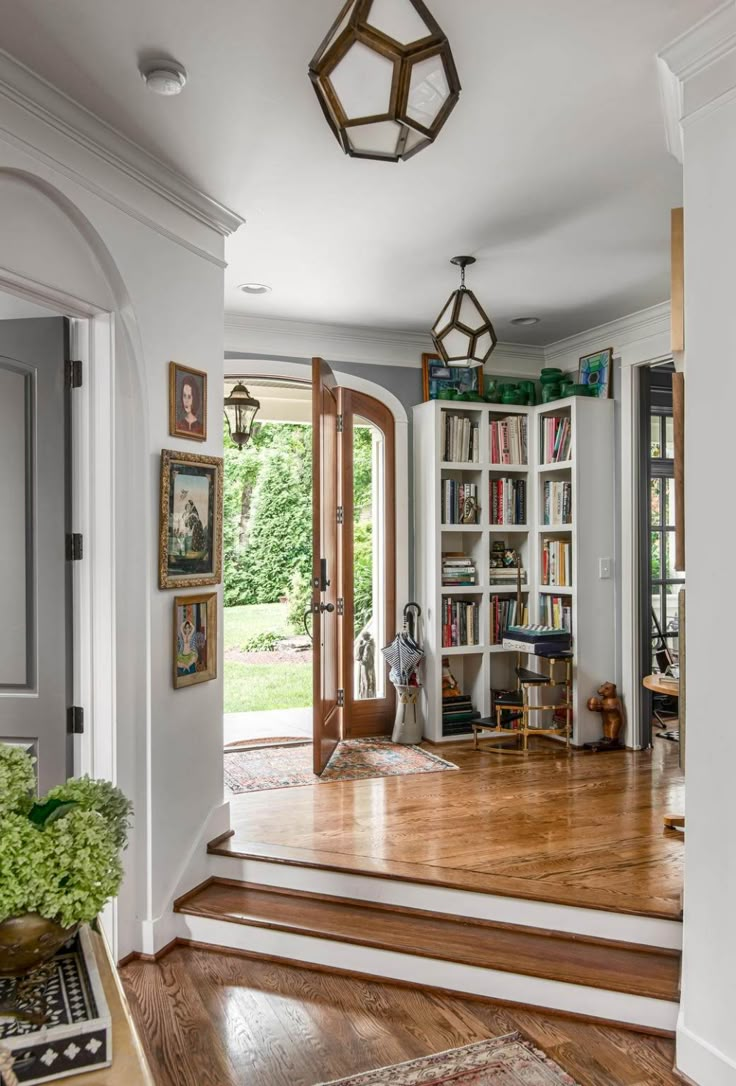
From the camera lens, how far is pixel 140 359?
9.62ft

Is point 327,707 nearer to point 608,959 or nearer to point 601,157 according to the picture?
point 608,959

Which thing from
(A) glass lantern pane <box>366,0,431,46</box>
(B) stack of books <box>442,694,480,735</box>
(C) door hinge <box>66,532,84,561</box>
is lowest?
(B) stack of books <box>442,694,480,735</box>

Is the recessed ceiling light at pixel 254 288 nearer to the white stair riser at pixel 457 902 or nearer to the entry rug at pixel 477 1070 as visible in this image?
the white stair riser at pixel 457 902

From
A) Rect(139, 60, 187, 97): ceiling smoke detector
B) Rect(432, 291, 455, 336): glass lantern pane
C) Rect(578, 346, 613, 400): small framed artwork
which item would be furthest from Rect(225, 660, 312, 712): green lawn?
Rect(139, 60, 187, 97): ceiling smoke detector

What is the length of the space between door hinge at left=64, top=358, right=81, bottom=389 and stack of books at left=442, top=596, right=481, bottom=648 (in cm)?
315

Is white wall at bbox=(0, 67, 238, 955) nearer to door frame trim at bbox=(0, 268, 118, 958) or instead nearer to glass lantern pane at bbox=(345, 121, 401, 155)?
door frame trim at bbox=(0, 268, 118, 958)

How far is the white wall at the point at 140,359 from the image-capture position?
98.6 inches

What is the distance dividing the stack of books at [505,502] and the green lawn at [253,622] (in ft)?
14.2

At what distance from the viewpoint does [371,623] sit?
18.3 feet

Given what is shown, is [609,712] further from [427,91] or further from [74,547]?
[427,91]

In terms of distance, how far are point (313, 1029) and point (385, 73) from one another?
2598mm

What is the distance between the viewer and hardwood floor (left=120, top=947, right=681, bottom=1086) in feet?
7.54

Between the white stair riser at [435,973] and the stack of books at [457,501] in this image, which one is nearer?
the white stair riser at [435,973]

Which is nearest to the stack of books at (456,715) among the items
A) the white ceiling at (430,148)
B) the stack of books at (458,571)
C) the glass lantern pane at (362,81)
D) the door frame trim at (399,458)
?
the door frame trim at (399,458)
